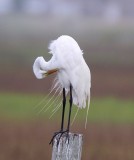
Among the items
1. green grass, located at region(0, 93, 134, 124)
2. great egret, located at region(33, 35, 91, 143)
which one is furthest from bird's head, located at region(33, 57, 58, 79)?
green grass, located at region(0, 93, 134, 124)

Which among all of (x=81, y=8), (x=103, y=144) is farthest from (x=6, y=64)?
(x=81, y=8)

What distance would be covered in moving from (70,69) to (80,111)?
9.84 metres

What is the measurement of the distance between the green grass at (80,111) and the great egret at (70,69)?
8.10m

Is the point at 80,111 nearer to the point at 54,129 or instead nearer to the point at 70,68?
the point at 54,129

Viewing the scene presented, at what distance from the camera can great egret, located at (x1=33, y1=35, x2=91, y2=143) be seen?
5703mm

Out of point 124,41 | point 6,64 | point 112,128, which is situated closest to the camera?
point 112,128

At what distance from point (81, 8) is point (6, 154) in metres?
67.4

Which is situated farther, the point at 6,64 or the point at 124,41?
the point at 124,41

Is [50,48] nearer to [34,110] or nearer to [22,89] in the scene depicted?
[34,110]

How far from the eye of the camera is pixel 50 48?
598cm

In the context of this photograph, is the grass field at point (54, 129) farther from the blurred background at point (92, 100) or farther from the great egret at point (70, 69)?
the great egret at point (70, 69)

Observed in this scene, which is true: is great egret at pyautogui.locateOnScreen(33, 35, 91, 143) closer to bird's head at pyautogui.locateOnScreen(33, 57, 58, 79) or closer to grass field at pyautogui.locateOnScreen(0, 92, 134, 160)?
bird's head at pyautogui.locateOnScreen(33, 57, 58, 79)

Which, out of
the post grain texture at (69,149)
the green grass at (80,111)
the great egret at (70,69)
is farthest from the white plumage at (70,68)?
the green grass at (80,111)

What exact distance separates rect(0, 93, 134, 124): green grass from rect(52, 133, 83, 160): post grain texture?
9141mm
